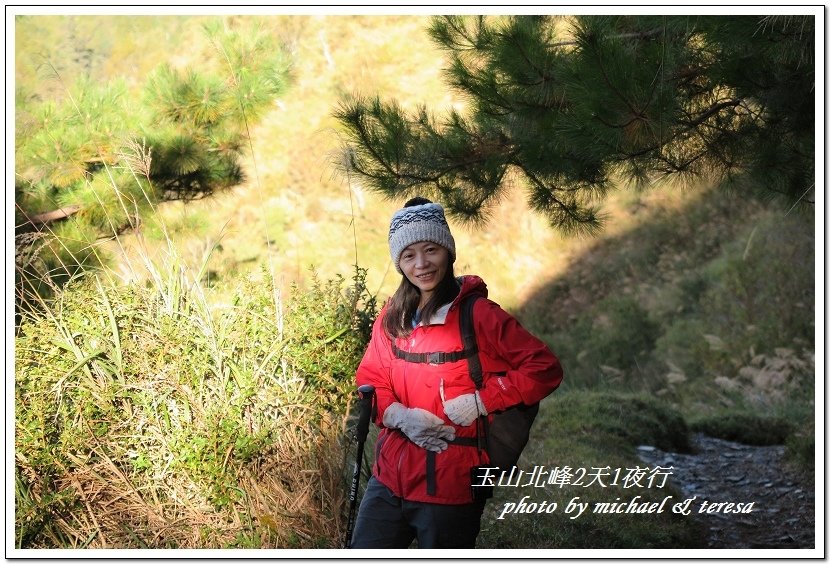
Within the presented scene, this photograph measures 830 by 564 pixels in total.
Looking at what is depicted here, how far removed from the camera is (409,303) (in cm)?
294

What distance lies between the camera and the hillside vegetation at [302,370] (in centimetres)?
366

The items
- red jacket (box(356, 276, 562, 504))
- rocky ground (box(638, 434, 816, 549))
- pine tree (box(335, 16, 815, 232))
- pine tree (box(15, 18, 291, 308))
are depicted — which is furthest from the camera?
pine tree (box(15, 18, 291, 308))

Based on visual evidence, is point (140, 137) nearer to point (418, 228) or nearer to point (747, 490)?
point (418, 228)

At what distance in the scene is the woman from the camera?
8.95 feet

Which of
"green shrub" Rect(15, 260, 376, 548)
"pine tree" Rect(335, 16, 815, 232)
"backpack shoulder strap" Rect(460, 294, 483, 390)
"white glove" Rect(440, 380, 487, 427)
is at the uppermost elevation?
"pine tree" Rect(335, 16, 815, 232)

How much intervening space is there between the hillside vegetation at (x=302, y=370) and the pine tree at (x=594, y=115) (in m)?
0.44

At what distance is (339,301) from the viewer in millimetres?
3908

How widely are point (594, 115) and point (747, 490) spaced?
3.36 m

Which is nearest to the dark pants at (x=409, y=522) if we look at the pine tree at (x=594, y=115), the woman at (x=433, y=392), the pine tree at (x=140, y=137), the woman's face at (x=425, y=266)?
the woman at (x=433, y=392)

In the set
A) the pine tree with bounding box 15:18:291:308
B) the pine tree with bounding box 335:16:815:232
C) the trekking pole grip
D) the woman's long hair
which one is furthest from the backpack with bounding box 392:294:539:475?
the pine tree with bounding box 15:18:291:308

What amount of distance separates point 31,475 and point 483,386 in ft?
6.52

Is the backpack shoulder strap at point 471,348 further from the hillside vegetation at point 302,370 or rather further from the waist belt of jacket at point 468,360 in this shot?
the hillside vegetation at point 302,370

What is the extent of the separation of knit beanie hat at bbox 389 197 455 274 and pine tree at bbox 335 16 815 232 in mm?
1030

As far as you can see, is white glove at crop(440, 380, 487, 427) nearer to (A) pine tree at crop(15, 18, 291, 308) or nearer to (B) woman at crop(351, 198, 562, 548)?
(B) woman at crop(351, 198, 562, 548)
